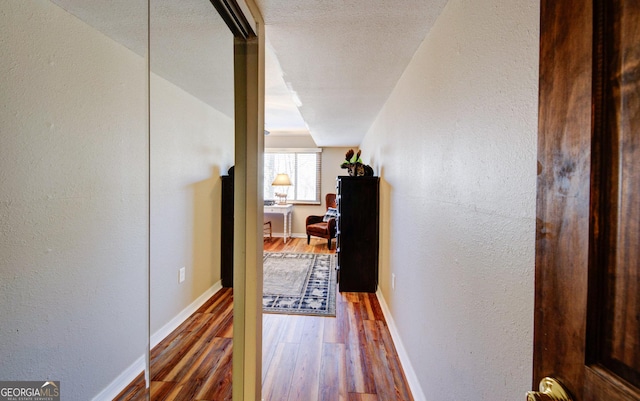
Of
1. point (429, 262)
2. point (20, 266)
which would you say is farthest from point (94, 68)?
point (429, 262)

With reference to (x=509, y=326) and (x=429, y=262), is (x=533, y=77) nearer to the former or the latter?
(x=509, y=326)

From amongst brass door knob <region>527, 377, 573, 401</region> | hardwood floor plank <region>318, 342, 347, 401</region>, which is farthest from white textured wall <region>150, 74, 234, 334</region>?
brass door knob <region>527, 377, 573, 401</region>

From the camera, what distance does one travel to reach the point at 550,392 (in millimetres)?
461

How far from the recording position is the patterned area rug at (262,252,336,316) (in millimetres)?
2773

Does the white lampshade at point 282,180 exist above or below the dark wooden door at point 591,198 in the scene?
above

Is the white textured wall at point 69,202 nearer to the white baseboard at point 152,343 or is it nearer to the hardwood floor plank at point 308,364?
the white baseboard at point 152,343

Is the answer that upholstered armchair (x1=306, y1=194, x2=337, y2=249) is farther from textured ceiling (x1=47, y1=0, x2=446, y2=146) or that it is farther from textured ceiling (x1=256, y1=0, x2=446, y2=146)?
textured ceiling (x1=47, y1=0, x2=446, y2=146)

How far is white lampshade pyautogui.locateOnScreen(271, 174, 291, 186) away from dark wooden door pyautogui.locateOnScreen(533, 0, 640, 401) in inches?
212

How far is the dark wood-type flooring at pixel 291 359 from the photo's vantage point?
1214 millimetres

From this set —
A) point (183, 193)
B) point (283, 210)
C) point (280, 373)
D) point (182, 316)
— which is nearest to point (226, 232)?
point (183, 193)

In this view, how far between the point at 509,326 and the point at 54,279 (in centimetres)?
128

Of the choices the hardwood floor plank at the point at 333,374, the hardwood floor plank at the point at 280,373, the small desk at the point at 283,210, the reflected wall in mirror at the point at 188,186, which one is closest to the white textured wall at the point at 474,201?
the hardwood floor plank at the point at 333,374

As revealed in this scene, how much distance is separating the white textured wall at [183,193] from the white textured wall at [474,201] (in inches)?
43.1

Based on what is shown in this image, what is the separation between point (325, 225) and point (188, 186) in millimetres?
4266
